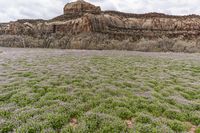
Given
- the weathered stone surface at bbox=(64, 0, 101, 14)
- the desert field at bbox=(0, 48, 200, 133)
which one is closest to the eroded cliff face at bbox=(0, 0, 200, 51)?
the weathered stone surface at bbox=(64, 0, 101, 14)

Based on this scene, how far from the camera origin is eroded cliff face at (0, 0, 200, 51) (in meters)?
114

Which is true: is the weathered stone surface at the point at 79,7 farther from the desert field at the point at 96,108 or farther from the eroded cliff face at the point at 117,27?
the desert field at the point at 96,108

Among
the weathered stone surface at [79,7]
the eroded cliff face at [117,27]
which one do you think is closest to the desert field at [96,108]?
the eroded cliff face at [117,27]

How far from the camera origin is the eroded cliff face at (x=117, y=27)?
114244 mm

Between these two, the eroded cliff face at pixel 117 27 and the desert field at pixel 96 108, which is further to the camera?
the eroded cliff face at pixel 117 27

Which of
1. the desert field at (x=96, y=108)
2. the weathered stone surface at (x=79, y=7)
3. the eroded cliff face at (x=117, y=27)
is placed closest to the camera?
the desert field at (x=96, y=108)

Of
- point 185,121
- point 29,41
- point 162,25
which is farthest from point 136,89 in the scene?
point 162,25

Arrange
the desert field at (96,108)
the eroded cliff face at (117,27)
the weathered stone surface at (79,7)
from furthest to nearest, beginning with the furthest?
1. the weathered stone surface at (79,7)
2. the eroded cliff face at (117,27)
3. the desert field at (96,108)

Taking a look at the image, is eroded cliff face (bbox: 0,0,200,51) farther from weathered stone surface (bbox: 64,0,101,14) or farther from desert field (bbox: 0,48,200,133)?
desert field (bbox: 0,48,200,133)

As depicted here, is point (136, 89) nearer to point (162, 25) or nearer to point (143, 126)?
point (143, 126)

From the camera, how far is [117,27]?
126062 mm

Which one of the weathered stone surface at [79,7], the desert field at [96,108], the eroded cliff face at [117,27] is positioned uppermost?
the weathered stone surface at [79,7]

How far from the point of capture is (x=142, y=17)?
463ft

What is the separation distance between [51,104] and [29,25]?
131869 mm
